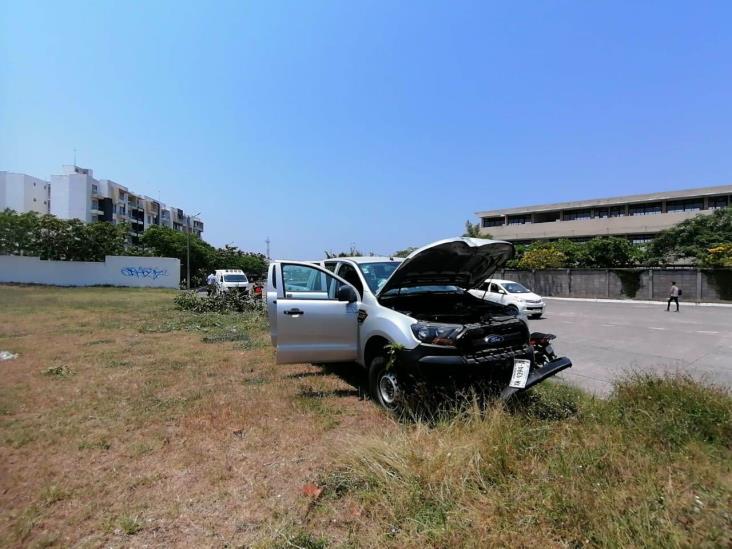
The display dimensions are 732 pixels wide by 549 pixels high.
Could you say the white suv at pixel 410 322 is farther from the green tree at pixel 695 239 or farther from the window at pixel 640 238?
the window at pixel 640 238

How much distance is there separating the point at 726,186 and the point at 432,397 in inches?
2258

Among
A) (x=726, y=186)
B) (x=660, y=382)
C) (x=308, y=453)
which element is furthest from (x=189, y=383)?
(x=726, y=186)

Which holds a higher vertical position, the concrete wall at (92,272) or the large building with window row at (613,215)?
the large building with window row at (613,215)

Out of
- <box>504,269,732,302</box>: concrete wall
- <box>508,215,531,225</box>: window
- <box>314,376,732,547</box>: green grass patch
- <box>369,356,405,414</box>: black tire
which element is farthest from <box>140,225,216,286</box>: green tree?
<box>314,376,732,547</box>: green grass patch

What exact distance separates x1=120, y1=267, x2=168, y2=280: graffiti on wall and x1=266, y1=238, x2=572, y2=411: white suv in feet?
129

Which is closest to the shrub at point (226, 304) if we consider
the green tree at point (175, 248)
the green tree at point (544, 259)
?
the green tree at point (544, 259)

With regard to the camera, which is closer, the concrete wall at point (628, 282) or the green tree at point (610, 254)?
the concrete wall at point (628, 282)

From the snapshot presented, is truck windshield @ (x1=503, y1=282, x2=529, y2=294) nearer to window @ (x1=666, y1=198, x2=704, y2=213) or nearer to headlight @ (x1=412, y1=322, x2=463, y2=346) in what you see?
headlight @ (x1=412, y1=322, x2=463, y2=346)

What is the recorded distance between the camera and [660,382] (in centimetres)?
436

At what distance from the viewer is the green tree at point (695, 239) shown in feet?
113

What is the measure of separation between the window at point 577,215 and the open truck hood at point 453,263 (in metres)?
58.6

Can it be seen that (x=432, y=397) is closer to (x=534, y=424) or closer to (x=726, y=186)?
(x=534, y=424)

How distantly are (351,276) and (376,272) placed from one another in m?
0.42

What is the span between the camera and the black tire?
4.73 meters
